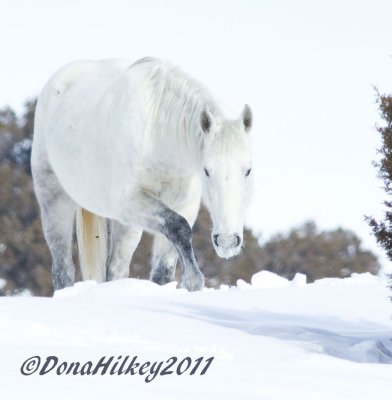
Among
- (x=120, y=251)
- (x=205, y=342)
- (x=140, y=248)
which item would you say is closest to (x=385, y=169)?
(x=205, y=342)

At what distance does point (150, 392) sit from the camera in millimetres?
3857

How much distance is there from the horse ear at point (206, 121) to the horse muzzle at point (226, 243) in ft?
2.60

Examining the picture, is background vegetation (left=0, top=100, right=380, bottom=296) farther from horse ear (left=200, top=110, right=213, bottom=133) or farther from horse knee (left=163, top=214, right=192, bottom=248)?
horse ear (left=200, top=110, right=213, bottom=133)

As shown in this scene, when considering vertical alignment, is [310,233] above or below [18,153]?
below

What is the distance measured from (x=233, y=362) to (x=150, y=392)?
2.86 ft

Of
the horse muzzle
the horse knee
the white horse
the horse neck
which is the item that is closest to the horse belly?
the white horse

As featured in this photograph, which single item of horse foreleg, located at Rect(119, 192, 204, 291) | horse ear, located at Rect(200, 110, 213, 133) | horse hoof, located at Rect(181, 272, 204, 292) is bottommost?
horse hoof, located at Rect(181, 272, 204, 292)

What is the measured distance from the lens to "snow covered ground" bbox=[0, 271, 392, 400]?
3.99 metres

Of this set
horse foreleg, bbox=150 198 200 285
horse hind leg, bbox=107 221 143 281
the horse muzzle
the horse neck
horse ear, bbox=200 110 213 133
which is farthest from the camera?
horse hind leg, bbox=107 221 143 281

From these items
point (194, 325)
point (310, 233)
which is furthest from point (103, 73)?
point (310, 233)

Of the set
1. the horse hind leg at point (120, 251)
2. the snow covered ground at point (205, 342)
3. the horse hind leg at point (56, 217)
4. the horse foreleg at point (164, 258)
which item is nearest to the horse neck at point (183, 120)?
the horse foreleg at point (164, 258)

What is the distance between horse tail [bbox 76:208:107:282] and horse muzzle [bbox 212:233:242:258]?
3.21m

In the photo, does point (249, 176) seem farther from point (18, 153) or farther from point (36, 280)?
point (18, 153)

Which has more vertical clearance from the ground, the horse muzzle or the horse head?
the horse head
